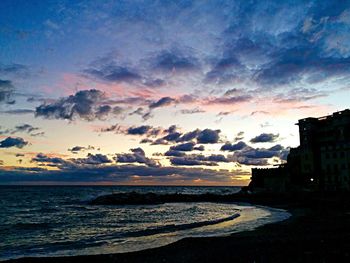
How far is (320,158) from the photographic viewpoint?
296 feet

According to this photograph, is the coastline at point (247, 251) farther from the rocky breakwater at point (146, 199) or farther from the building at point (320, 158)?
the rocky breakwater at point (146, 199)

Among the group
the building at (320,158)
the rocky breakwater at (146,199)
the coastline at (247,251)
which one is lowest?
the rocky breakwater at (146,199)

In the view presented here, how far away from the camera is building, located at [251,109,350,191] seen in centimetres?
8244

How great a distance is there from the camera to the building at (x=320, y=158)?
8244 cm

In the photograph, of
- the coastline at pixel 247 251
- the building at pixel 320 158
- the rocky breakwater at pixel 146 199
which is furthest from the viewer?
the rocky breakwater at pixel 146 199

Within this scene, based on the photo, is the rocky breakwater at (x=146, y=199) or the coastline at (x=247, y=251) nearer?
the coastline at (x=247, y=251)

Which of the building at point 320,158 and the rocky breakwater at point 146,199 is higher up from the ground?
the building at point 320,158

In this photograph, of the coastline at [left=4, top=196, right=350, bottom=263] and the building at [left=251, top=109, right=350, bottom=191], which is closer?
the coastline at [left=4, top=196, right=350, bottom=263]

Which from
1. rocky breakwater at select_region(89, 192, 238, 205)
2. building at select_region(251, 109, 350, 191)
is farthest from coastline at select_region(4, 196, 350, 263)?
rocky breakwater at select_region(89, 192, 238, 205)

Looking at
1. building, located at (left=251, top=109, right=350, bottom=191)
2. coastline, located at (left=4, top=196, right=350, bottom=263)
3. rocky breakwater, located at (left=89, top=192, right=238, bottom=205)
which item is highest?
building, located at (left=251, top=109, right=350, bottom=191)

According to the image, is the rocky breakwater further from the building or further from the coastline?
the coastline

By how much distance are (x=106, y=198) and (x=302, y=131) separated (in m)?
56.2

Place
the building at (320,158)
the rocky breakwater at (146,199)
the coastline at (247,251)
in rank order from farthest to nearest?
the rocky breakwater at (146,199) < the building at (320,158) < the coastline at (247,251)

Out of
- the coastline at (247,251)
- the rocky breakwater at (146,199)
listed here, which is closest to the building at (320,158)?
the rocky breakwater at (146,199)
